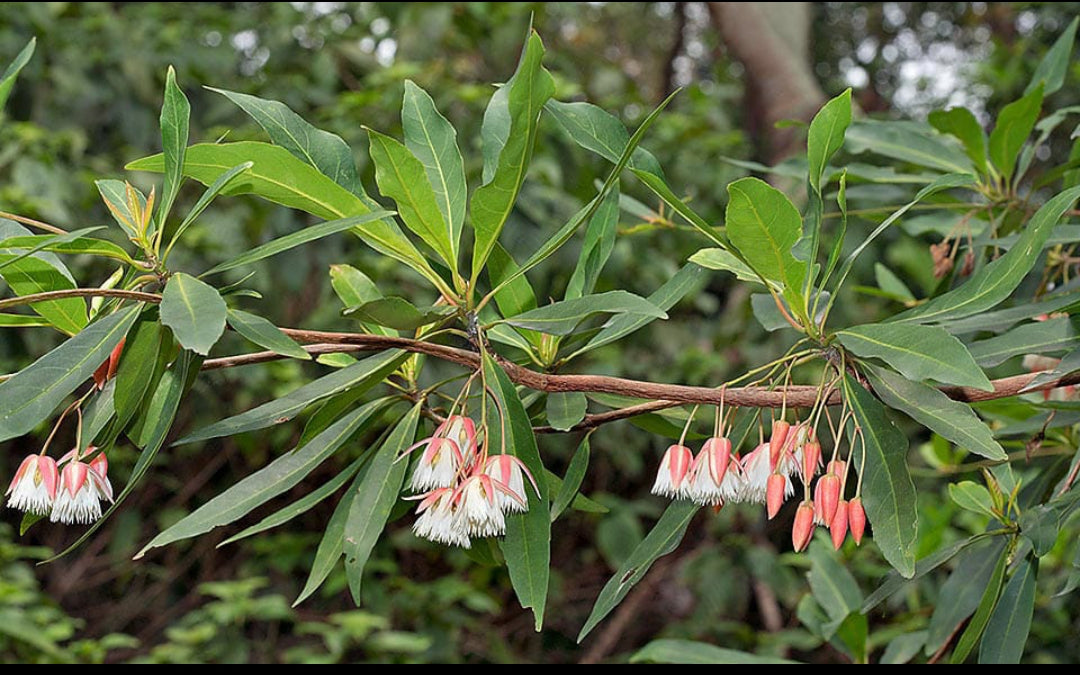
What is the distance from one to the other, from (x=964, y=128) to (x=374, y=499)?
0.85 m

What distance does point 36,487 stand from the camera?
794 mm

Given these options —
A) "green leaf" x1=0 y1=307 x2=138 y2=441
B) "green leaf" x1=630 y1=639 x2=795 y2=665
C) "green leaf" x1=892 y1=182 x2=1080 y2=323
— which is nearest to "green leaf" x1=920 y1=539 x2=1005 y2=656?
"green leaf" x1=630 y1=639 x2=795 y2=665

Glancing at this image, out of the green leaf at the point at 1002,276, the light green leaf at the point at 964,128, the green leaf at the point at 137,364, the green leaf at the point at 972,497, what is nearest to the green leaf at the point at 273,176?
the green leaf at the point at 137,364

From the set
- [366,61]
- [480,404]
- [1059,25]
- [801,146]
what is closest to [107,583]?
[366,61]

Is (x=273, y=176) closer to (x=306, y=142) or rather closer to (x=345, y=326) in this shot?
(x=306, y=142)

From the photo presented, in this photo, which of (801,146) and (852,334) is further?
(801,146)

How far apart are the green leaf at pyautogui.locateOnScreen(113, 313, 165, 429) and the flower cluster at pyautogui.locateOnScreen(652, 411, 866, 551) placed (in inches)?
15.4

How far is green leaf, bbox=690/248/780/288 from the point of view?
82cm

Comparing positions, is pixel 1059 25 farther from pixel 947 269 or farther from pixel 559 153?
pixel 947 269

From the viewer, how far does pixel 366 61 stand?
3.67 meters

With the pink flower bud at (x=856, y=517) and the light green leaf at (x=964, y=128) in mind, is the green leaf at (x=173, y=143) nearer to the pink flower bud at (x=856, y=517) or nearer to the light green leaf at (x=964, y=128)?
the pink flower bud at (x=856, y=517)

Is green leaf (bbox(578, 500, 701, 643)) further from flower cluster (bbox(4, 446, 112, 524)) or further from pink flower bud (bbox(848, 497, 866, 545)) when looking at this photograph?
flower cluster (bbox(4, 446, 112, 524))

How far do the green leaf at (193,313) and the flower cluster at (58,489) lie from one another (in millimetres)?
197

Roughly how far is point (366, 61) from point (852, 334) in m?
3.17
